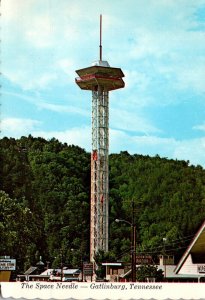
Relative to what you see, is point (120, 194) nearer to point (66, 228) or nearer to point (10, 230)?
point (66, 228)

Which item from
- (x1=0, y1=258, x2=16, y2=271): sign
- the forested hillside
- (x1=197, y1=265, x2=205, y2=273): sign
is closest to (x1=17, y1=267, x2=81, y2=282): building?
the forested hillside

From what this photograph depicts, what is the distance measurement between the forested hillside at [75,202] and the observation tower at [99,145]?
3.45 ft

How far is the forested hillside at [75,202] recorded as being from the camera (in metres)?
38.0

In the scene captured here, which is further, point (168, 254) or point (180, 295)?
point (168, 254)

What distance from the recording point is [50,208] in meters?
49.3

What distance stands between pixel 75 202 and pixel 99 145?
5.98 meters

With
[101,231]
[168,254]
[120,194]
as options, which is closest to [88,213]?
[101,231]

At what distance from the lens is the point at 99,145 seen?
190 feet

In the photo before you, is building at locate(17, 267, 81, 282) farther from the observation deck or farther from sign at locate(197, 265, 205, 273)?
the observation deck

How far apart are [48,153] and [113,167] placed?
19.4ft

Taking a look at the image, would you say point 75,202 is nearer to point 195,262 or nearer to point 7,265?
point 195,262

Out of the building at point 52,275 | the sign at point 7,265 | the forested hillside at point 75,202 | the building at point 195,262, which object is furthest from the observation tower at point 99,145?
the sign at point 7,265

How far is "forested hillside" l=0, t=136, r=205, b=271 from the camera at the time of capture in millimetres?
38031

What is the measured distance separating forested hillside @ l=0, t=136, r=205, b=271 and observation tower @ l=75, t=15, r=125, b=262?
105cm
